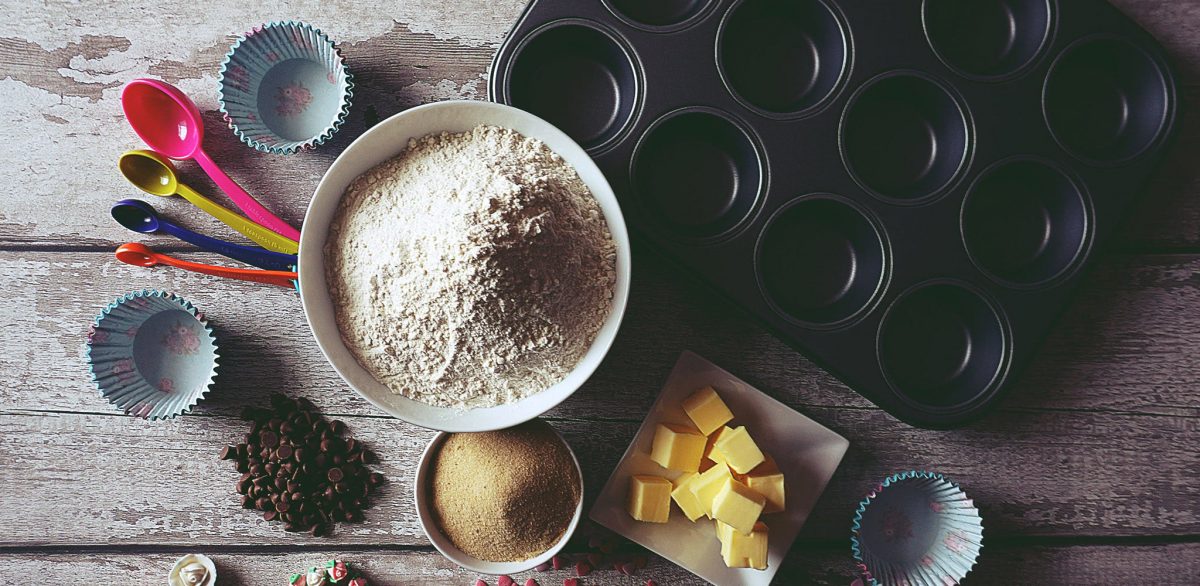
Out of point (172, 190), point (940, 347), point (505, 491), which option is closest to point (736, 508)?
point (505, 491)

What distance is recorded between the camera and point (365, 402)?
1.36 m

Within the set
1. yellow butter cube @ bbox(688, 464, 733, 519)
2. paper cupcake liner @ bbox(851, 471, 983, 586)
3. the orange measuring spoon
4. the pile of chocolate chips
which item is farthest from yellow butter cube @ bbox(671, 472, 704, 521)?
the orange measuring spoon

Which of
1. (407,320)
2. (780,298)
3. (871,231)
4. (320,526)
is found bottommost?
(320,526)

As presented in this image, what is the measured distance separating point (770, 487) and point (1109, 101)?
1.04 meters

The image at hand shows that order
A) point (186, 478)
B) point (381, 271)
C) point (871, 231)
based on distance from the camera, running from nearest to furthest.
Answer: point (381, 271) → point (871, 231) → point (186, 478)

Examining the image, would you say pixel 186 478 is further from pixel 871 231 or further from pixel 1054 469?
pixel 1054 469

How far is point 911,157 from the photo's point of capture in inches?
53.7

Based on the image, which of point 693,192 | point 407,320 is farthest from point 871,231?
point 407,320

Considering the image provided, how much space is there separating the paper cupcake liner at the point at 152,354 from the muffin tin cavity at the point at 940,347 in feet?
4.45

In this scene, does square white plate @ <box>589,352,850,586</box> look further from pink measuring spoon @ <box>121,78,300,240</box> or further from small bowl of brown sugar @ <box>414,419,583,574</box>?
pink measuring spoon @ <box>121,78,300,240</box>

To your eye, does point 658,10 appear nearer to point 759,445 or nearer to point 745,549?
point 759,445

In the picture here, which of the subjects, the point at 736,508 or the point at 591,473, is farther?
the point at 591,473

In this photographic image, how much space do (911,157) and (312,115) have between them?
1.20m

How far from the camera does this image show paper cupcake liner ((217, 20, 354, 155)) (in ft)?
4.18
